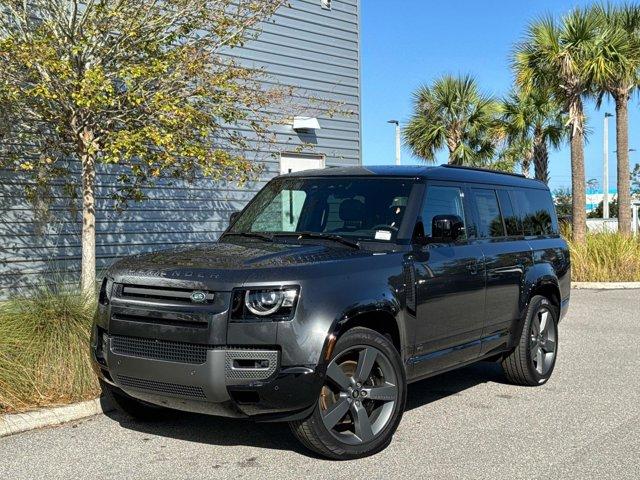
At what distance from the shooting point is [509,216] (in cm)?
689

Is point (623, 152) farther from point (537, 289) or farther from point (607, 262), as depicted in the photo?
point (537, 289)

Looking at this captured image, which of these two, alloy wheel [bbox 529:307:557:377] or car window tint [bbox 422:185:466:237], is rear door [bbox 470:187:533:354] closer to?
car window tint [bbox 422:185:466:237]

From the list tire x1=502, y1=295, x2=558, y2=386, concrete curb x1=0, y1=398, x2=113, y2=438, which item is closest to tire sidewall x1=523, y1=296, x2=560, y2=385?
tire x1=502, y1=295, x2=558, y2=386

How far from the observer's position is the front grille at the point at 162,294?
451 cm

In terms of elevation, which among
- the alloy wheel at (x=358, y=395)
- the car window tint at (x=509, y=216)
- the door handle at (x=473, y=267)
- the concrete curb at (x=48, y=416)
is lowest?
the concrete curb at (x=48, y=416)

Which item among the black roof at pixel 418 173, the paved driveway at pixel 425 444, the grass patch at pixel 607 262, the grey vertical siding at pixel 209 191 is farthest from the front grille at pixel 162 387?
the grass patch at pixel 607 262

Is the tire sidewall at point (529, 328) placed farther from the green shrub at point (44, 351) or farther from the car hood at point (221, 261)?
the green shrub at point (44, 351)

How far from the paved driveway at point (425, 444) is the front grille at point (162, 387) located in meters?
0.50

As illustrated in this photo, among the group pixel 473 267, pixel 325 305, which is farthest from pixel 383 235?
pixel 325 305

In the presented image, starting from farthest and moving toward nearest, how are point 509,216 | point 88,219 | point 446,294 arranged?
1. point 88,219
2. point 509,216
3. point 446,294

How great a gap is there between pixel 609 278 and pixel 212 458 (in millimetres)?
13306

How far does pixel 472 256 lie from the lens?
19.8 feet

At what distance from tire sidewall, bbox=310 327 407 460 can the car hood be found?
0.52 m

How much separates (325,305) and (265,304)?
37cm
